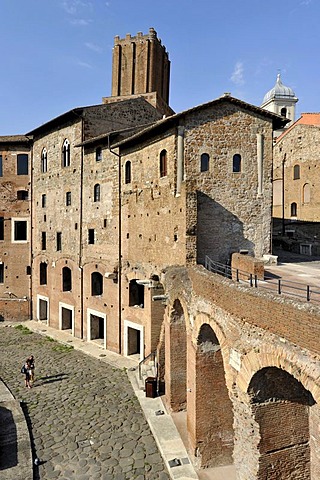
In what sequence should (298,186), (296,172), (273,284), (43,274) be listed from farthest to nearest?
1. (296,172)
2. (298,186)
3. (43,274)
4. (273,284)

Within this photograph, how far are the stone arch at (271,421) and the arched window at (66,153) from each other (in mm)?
19521

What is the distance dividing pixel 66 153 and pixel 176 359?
15.8 meters

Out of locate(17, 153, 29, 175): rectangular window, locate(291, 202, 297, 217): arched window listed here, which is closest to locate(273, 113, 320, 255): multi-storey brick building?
locate(291, 202, 297, 217): arched window

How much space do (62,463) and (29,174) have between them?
21680mm

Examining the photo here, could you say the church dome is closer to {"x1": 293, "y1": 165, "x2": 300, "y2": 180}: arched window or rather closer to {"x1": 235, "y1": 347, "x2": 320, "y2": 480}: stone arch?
{"x1": 293, "y1": 165, "x2": 300, "y2": 180}: arched window

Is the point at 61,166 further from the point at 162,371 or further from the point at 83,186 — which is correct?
the point at 162,371

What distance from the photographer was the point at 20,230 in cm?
2877

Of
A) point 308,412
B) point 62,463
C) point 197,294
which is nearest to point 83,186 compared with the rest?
point 197,294

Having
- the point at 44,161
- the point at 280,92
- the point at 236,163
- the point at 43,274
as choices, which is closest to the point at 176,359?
the point at 236,163

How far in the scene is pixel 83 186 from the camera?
23750mm

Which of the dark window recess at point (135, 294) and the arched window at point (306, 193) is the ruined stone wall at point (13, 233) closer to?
the dark window recess at point (135, 294)

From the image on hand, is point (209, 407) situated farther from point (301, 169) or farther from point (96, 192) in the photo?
point (301, 169)

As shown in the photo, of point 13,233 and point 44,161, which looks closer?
point 44,161

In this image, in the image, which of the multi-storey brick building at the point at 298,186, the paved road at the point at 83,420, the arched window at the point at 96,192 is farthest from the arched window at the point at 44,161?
the multi-storey brick building at the point at 298,186
